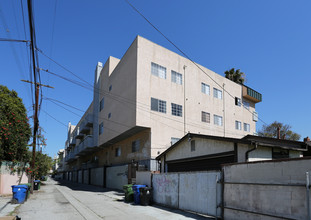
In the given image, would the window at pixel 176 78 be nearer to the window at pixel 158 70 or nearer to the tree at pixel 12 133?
the window at pixel 158 70

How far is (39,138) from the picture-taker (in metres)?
26.0

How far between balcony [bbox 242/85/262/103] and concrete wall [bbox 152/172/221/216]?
2387 centimetres

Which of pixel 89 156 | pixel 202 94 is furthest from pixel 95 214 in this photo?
pixel 89 156

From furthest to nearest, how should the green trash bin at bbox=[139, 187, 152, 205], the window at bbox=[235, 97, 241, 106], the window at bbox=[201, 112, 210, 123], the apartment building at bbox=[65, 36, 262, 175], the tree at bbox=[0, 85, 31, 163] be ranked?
the window at bbox=[235, 97, 241, 106] → the window at bbox=[201, 112, 210, 123] → the apartment building at bbox=[65, 36, 262, 175] → the tree at bbox=[0, 85, 31, 163] → the green trash bin at bbox=[139, 187, 152, 205]

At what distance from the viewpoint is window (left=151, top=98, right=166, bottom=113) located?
2302 centimetres

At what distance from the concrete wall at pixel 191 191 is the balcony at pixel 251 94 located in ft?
78.3

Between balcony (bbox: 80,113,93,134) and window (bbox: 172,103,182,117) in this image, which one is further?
balcony (bbox: 80,113,93,134)

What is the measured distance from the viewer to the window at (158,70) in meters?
23.9

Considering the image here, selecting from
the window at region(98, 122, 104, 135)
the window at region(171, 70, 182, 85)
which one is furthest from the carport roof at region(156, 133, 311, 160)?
the window at region(98, 122, 104, 135)

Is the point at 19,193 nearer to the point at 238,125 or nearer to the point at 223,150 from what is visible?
the point at 223,150

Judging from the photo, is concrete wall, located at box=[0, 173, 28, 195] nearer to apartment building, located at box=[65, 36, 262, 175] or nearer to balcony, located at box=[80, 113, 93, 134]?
apartment building, located at box=[65, 36, 262, 175]

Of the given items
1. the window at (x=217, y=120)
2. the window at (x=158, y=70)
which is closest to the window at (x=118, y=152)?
the window at (x=158, y=70)

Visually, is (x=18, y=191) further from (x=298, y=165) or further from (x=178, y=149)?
(x=298, y=165)

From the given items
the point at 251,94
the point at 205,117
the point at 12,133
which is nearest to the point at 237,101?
the point at 251,94
